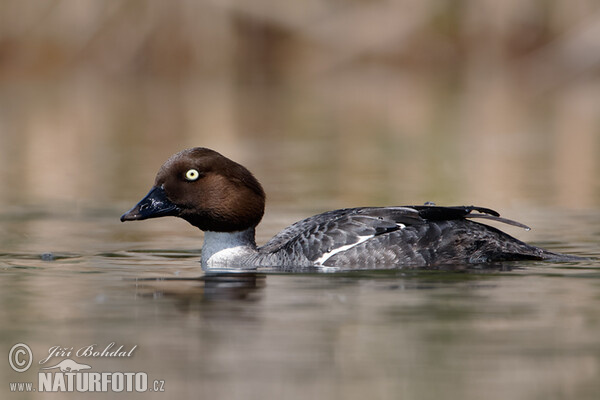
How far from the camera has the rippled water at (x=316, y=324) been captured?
4902 mm

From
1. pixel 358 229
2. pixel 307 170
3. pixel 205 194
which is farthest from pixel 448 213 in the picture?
pixel 307 170

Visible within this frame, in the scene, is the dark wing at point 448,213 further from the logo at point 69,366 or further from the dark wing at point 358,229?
the logo at point 69,366

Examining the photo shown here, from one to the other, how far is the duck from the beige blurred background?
3051 mm

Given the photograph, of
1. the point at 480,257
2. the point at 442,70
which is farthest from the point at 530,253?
the point at 442,70

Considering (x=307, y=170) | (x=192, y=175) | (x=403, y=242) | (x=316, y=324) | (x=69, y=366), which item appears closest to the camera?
(x=69, y=366)

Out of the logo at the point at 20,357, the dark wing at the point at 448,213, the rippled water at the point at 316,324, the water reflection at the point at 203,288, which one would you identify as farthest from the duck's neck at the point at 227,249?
the logo at the point at 20,357

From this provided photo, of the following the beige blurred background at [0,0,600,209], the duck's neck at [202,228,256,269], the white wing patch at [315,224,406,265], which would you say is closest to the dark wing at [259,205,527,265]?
the white wing patch at [315,224,406,265]

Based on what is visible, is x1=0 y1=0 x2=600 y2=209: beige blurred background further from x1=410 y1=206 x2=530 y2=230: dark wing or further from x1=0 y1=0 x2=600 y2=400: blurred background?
x1=410 y1=206 x2=530 y2=230: dark wing

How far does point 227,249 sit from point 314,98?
1888 centimetres

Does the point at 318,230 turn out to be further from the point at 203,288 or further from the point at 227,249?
the point at 203,288

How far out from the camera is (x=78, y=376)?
201 inches

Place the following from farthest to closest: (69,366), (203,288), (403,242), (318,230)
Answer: (318,230), (403,242), (203,288), (69,366)

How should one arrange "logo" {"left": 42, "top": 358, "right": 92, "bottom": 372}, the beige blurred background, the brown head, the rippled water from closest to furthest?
the rippled water, "logo" {"left": 42, "top": 358, "right": 92, "bottom": 372}, the brown head, the beige blurred background

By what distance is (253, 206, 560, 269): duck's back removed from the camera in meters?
7.86
